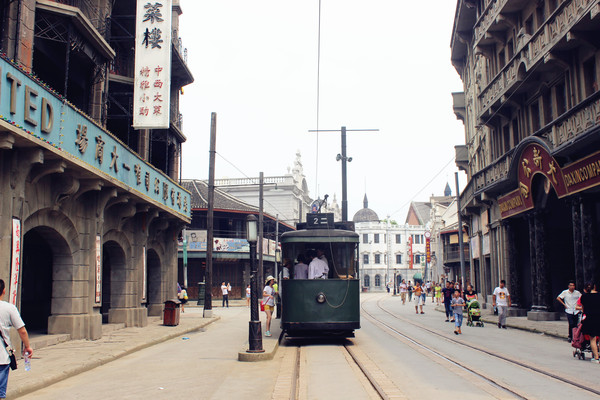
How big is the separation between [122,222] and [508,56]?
18.3m

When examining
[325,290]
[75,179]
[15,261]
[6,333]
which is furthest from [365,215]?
[6,333]

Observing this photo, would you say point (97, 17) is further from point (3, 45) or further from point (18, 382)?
point (18, 382)

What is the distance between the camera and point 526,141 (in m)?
21.7

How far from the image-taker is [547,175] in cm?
2067

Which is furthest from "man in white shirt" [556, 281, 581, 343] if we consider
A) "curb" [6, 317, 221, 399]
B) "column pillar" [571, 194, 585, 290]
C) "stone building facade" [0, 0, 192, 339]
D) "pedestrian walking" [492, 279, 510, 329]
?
"stone building facade" [0, 0, 192, 339]

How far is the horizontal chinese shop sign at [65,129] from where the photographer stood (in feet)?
37.1

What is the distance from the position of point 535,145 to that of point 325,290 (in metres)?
10.5

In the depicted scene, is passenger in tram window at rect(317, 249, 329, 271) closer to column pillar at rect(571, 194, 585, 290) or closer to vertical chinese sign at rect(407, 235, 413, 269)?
column pillar at rect(571, 194, 585, 290)

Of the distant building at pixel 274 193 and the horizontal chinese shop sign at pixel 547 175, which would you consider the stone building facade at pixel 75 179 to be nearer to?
the horizontal chinese shop sign at pixel 547 175

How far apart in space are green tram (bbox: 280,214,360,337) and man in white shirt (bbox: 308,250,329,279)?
0.23 metres

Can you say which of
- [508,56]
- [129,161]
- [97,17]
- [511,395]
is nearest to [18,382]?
[511,395]

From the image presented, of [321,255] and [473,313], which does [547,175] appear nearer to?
[473,313]

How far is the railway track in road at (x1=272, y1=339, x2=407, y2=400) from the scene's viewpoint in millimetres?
8531

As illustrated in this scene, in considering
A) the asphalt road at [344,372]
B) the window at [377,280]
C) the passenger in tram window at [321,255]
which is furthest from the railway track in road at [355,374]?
the window at [377,280]
